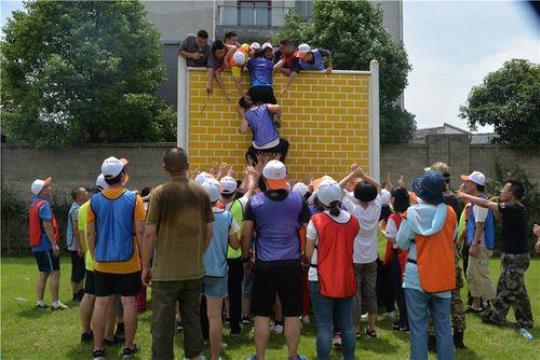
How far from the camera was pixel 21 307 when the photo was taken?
9055mm

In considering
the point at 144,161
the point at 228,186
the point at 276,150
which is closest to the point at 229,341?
the point at 228,186

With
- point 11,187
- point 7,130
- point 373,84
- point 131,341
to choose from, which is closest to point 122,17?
point 7,130

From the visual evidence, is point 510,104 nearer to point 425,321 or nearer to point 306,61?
point 306,61

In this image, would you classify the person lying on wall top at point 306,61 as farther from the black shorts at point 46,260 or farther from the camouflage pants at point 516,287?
the black shorts at point 46,260

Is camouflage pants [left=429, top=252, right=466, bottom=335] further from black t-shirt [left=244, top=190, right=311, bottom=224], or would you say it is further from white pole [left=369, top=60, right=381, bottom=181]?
white pole [left=369, top=60, right=381, bottom=181]

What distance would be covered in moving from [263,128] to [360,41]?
13.2 meters

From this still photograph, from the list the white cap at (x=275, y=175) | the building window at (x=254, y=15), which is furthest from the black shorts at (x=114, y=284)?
the building window at (x=254, y=15)

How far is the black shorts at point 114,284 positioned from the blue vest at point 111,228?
0.65 ft

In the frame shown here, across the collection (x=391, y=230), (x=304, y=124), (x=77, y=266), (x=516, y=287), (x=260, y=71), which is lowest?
(x=77, y=266)

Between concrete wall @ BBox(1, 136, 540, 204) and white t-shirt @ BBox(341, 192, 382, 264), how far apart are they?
47.8 feet

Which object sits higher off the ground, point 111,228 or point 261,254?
point 111,228

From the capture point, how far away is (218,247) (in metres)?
5.52

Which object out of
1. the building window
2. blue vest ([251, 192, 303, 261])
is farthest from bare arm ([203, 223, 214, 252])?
the building window

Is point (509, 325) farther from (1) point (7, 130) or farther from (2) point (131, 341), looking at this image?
(1) point (7, 130)
